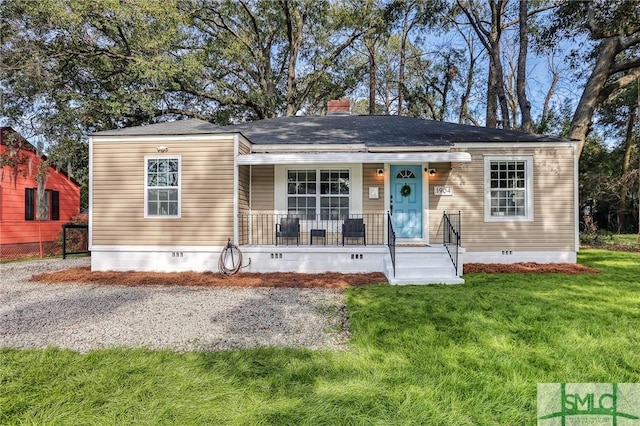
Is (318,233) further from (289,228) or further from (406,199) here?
(406,199)

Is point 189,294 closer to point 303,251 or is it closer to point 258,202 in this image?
point 303,251

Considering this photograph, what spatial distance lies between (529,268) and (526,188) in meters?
2.23

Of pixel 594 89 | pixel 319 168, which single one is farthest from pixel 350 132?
pixel 594 89

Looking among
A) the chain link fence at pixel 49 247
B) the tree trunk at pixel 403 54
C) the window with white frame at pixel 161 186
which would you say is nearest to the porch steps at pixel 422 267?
the window with white frame at pixel 161 186

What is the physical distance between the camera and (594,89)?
1219 cm

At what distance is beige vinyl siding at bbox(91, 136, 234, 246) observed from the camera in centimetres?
809

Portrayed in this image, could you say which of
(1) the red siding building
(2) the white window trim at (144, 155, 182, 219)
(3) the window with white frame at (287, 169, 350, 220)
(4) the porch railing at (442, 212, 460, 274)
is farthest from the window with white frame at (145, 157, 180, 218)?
(4) the porch railing at (442, 212, 460, 274)

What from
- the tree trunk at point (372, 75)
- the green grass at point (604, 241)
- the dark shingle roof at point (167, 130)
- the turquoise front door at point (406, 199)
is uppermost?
the tree trunk at point (372, 75)

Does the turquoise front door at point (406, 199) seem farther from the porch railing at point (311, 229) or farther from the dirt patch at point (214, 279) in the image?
the dirt patch at point (214, 279)

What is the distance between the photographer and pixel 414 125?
11.1 metres

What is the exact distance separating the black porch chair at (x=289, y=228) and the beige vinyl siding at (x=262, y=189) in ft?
2.59

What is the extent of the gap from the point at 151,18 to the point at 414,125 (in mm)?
11279

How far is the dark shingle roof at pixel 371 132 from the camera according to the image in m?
9.05

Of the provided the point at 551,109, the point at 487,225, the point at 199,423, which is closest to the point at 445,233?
the point at 487,225
